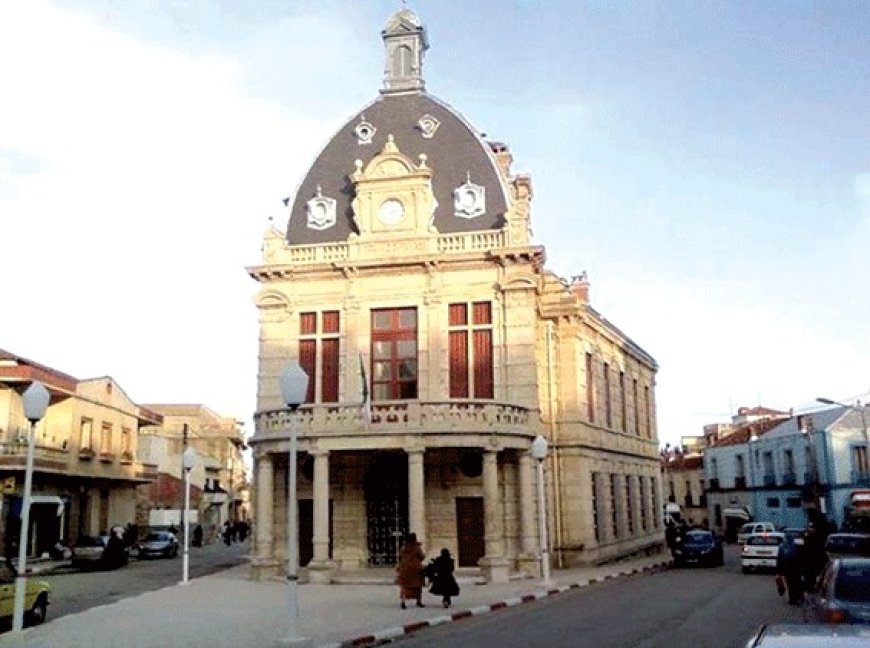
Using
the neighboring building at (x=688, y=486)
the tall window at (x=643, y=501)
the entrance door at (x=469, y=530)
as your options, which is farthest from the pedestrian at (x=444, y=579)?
the neighboring building at (x=688, y=486)

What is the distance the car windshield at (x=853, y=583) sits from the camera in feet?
34.2

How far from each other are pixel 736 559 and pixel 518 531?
1366 cm

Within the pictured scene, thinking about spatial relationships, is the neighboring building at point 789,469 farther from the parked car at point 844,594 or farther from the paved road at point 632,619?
the parked car at point 844,594

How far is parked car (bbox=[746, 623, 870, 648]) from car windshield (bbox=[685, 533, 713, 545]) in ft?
91.7

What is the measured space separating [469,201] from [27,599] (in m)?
19.1

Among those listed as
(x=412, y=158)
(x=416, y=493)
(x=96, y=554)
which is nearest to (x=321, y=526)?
(x=416, y=493)

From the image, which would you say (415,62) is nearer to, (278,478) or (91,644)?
(278,478)

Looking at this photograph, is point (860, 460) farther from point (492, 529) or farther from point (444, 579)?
point (444, 579)

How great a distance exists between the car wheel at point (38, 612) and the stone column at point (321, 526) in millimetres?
9547

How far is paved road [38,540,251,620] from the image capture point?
Result: 21.5 m

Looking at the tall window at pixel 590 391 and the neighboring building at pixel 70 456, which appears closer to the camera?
the tall window at pixel 590 391

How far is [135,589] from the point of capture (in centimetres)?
2519

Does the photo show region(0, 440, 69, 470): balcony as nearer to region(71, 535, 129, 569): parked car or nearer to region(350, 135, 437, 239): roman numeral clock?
region(71, 535, 129, 569): parked car

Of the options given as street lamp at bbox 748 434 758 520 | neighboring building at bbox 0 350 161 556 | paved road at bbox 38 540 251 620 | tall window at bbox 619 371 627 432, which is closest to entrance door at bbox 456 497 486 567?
paved road at bbox 38 540 251 620
